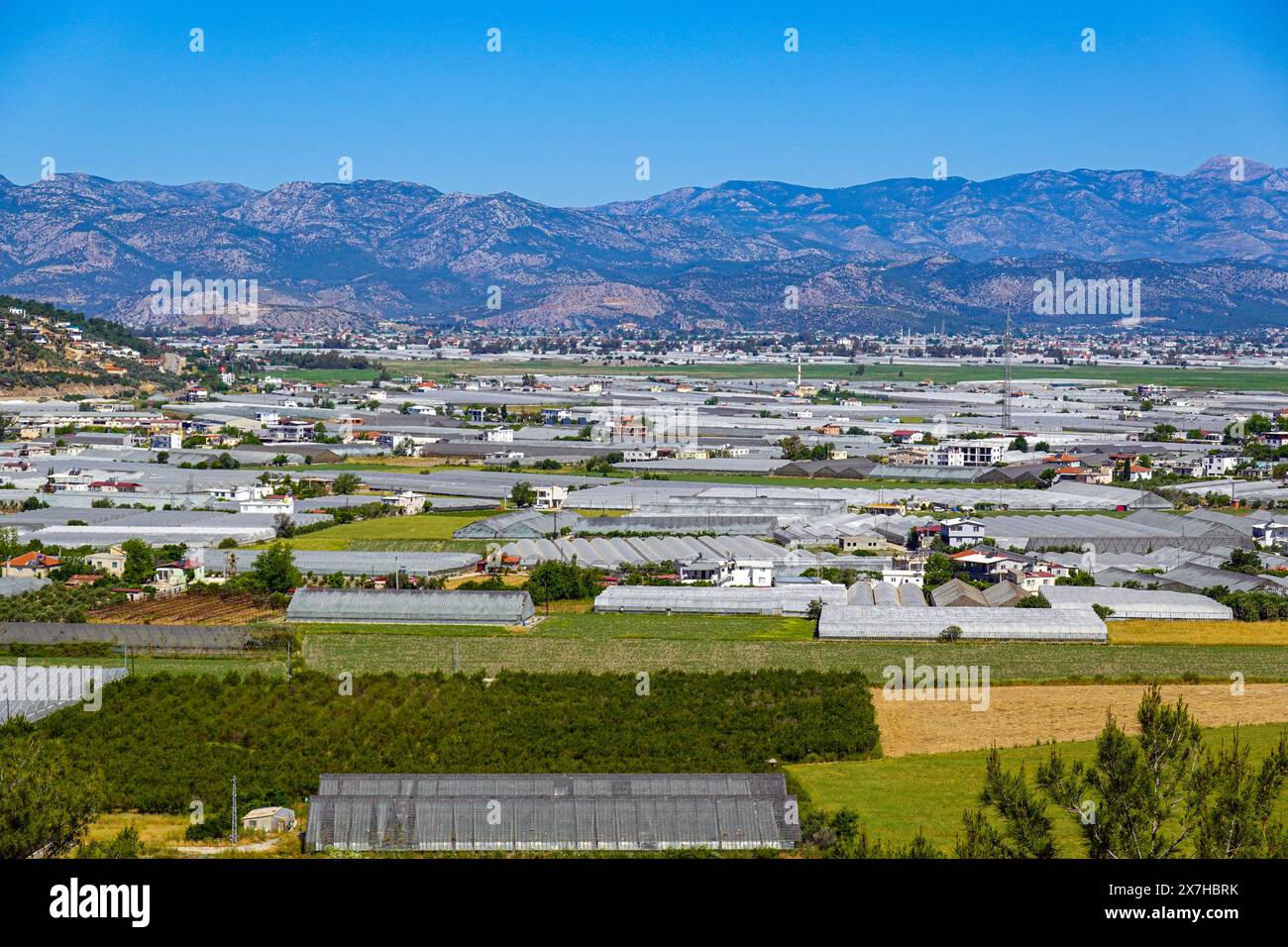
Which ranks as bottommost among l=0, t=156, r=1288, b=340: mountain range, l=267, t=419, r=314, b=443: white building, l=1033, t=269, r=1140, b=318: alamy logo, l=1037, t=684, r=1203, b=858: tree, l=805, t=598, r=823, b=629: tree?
l=805, t=598, r=823, b=629: tree

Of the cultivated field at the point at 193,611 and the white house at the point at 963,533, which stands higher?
the white house at the point at 963,533

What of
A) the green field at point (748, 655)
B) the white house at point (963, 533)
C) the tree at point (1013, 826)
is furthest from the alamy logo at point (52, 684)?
the white house at point (963, 533)

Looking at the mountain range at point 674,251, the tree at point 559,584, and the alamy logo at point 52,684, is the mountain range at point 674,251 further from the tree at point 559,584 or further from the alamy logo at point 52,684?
the alamy logo at point 52,684

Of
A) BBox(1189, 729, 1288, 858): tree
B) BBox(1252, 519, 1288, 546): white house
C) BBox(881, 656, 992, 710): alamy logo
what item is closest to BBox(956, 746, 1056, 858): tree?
BBox(1189, 729, 1288, 858): tree

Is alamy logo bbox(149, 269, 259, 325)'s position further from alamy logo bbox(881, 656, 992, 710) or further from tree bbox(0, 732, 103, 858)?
tree bbox(0, 732, 103, 858)

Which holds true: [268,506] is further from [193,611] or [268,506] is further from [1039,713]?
[1039,713]

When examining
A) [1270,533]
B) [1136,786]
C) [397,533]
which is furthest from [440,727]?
[1270,533]
